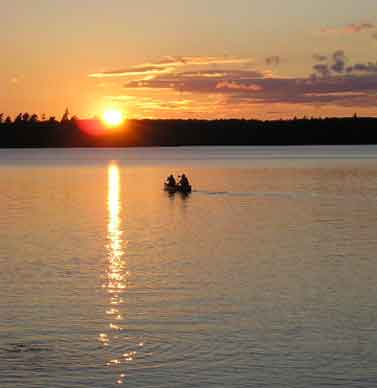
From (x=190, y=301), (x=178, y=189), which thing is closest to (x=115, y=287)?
(x=190, y=301)

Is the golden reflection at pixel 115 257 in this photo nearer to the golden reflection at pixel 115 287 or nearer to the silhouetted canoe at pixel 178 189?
the golden reflection at pixel 115 287

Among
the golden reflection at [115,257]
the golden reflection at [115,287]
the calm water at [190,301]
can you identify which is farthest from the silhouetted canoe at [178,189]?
the calm water at [190,301]

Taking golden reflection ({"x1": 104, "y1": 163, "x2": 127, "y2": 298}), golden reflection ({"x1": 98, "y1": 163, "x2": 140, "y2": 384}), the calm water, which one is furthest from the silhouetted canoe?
the calm water

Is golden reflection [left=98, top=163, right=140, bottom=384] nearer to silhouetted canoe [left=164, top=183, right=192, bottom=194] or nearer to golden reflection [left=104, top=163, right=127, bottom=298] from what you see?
golden reflection [left=104, top=163, right=127, bottom=298]

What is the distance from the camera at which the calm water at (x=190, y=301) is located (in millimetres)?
15078

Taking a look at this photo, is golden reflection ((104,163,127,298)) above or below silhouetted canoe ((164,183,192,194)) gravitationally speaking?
below

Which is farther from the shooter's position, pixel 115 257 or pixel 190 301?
pixel 115 257

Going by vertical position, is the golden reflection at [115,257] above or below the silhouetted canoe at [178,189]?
below

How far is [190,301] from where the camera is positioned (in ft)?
68.2

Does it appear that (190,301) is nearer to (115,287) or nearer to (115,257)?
(115,287)

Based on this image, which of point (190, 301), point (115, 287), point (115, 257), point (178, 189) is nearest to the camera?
point (190, 301)

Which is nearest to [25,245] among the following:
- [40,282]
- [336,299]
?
[40,282]

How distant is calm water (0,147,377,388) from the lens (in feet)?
49.5

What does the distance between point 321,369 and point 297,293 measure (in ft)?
21.8
